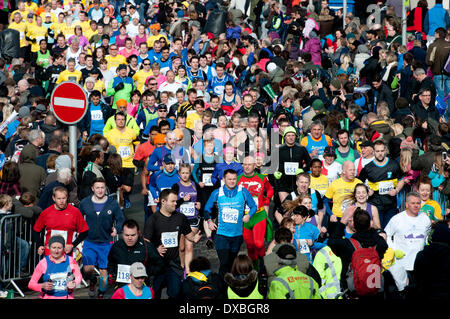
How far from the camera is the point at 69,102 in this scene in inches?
512

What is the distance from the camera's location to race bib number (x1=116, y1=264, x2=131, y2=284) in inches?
427

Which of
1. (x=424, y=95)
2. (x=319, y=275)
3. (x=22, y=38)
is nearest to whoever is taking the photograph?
(x=319, y=275)

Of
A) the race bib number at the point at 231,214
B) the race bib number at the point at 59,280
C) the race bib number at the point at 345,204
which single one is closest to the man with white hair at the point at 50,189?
the race bib number at the point at 231,214

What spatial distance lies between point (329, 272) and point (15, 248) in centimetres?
458

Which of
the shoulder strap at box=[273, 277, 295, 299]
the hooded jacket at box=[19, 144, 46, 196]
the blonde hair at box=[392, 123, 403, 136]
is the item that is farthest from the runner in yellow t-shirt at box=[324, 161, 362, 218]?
the shoulder strap at box=[273, 277, 295, 299]

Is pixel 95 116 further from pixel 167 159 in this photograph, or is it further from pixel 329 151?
pixel 329 151

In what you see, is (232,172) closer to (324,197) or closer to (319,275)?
(324,197)

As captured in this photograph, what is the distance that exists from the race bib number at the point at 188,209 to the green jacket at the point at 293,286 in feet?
15.3

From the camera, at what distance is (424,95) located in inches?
710

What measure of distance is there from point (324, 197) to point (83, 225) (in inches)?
140

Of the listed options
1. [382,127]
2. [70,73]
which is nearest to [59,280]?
[382,127]

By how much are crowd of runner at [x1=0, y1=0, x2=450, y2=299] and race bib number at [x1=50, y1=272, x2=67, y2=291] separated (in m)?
0.02
